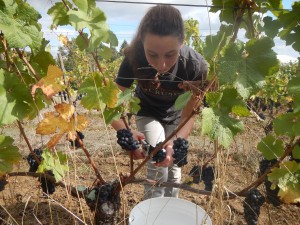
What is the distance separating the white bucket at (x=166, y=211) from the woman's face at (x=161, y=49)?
0.77 metres

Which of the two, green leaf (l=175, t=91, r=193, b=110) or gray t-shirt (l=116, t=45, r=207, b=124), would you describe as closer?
green leaf (l=175, t=91, r=193, b=110)

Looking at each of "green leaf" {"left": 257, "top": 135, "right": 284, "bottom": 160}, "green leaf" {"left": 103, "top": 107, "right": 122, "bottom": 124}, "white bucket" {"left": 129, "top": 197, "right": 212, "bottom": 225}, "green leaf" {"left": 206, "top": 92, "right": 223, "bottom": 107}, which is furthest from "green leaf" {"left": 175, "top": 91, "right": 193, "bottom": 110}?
"white bucket" {"left": 129, "top": 197, "right": 212, "bottom": 225}

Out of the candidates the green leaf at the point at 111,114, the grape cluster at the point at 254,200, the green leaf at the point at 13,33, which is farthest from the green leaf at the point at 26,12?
the grape cluster at the point at 254,200

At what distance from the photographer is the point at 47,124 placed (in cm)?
140

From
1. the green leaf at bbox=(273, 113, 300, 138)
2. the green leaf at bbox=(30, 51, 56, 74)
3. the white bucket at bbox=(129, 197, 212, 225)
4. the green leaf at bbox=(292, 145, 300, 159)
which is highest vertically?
the green leaf at bbox=(30, 51, 56, 74)

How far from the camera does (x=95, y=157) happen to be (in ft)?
12.9

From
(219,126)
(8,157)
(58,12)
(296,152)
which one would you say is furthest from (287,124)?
(8,157)

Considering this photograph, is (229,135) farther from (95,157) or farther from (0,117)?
(95,157)

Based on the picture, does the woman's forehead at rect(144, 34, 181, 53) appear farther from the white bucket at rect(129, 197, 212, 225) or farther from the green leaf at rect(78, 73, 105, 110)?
the white bucket at rect(129, 197, 212, 225)

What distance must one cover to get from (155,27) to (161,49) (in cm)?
15

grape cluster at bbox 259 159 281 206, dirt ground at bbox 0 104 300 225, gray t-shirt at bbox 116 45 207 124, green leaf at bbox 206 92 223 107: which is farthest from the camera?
gray t-shirt at bbox 116 45 207 124

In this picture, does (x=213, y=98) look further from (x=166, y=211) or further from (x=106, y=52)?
(x=166, y=211)

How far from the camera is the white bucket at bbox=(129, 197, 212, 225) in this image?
177cm

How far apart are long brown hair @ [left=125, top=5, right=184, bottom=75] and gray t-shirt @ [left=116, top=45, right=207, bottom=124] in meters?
0.07
